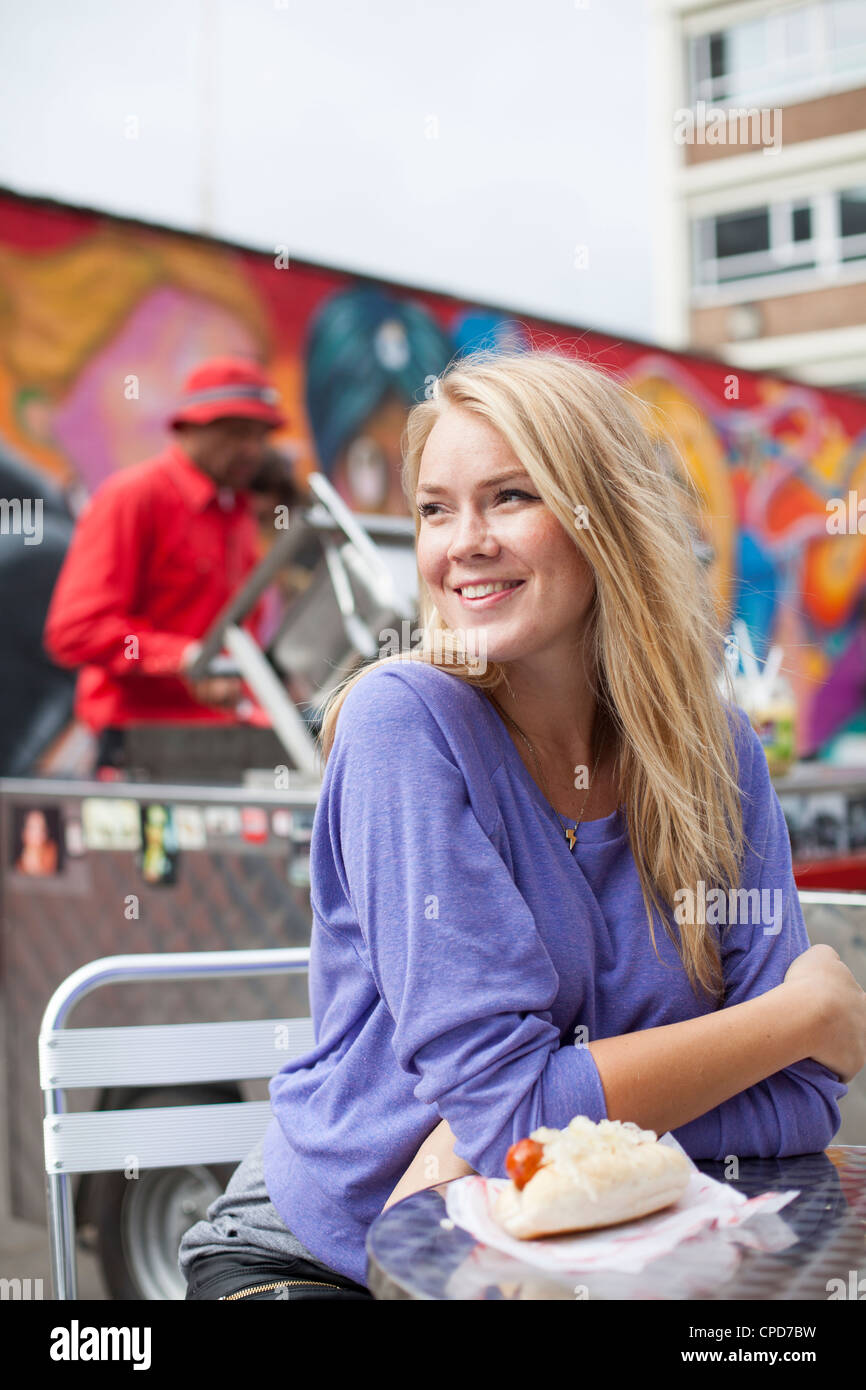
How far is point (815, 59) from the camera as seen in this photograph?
22.2 m

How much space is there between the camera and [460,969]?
47.8 inches

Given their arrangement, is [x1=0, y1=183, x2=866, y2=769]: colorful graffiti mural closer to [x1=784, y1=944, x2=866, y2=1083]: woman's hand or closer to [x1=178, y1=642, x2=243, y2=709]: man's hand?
[x1=178, y1=642, x2=243, y2=709]: man's hand

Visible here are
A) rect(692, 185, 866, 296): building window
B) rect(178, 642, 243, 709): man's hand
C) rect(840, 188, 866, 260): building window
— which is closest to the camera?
rect(178, 642, 243, 709): man's hand

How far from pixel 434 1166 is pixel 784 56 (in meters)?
24.8

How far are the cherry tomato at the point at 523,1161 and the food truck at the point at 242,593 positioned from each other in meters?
0.82

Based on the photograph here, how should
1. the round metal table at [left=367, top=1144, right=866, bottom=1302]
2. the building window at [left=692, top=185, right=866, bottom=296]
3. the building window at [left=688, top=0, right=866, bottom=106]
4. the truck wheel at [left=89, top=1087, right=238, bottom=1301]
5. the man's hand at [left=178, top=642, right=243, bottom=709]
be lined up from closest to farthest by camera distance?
1. the round metal table at [left=367, top=1144, right=866, bottom=1302]
2. the truck wheel at [left=89, top=1087, right=238, bottom=1301]
3. the man's hand at [left=178, top=642, right=243, bottom=709]
4. the building window at [left=692, top=185, right=866, bottom=296]
5. the building window at [left=688, top=0, right=866, bottom=106]

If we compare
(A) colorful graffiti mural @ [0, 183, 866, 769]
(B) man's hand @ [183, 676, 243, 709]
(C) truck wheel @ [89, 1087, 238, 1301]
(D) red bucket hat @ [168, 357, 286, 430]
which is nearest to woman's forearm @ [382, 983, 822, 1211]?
(C) truck wheel @ [89, 1087, 238, 1301]

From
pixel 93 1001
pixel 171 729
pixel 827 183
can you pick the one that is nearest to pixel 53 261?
pixel 171 729

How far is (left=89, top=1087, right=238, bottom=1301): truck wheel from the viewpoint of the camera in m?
2.74

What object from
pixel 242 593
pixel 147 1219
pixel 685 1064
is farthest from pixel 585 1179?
pixel 242 593

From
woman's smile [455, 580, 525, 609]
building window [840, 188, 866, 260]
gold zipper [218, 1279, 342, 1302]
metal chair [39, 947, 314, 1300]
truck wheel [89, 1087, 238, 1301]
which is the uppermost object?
building window [840, 188, 866, 260]

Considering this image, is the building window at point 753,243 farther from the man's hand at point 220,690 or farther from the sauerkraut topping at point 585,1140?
the sauerkraut topping at point 585,1140

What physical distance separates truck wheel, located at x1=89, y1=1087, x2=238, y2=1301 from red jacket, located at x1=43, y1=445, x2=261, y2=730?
169cm
